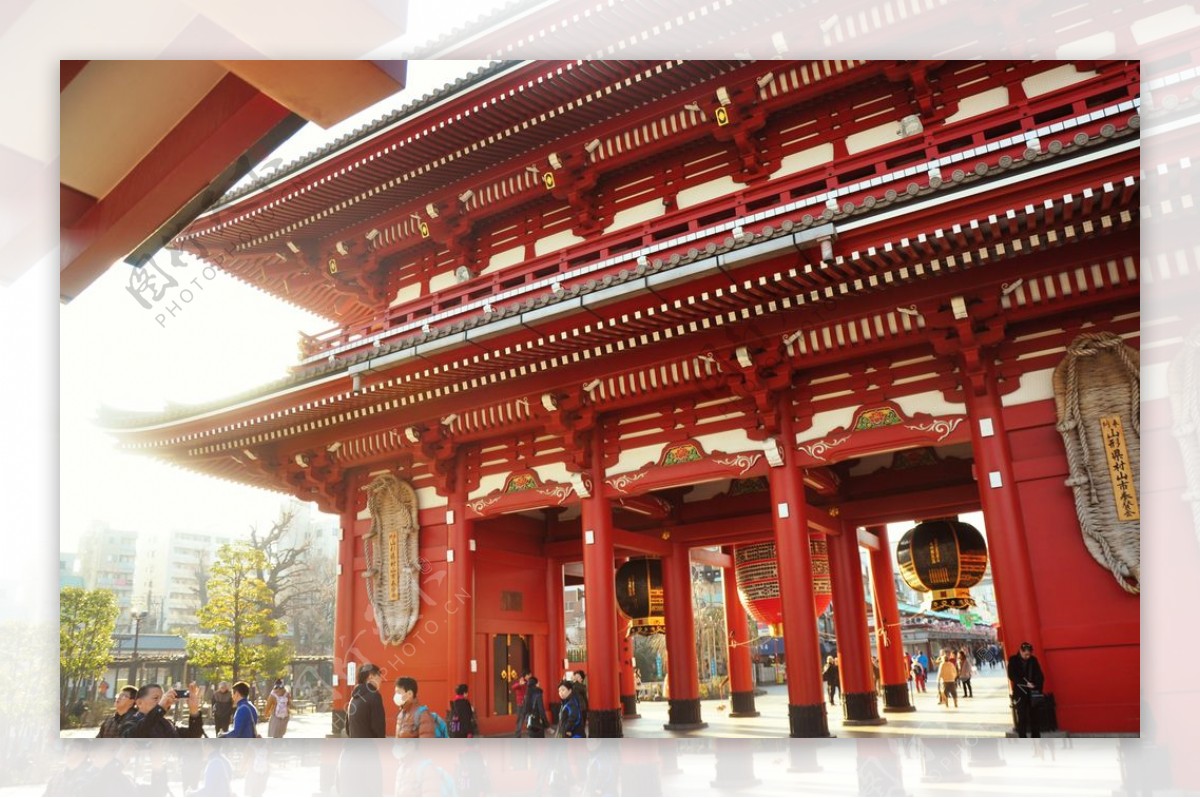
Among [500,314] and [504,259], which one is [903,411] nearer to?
[500,314]

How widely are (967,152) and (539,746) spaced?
5164 millimetres

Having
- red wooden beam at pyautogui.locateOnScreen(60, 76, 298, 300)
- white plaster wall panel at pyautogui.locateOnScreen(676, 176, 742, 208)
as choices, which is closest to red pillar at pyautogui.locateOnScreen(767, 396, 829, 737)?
white plaster wall panel at pyautogui.locateOnScreen(676, 176, 742, 208)

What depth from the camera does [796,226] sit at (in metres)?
5.32

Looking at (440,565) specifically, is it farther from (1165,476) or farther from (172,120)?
(1165,476)

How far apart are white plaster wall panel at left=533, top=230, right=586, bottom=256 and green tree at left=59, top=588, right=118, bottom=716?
191 inches

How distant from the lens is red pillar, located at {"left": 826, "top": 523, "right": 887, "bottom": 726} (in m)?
8.62

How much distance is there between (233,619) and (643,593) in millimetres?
4340

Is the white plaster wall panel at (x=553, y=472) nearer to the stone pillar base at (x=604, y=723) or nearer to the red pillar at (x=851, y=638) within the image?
the stone pillar base at (x=604, y=723)

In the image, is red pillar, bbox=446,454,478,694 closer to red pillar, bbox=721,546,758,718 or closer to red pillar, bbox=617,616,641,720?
red pillar, bbox=617,616,641,720

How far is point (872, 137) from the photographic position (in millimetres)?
6383

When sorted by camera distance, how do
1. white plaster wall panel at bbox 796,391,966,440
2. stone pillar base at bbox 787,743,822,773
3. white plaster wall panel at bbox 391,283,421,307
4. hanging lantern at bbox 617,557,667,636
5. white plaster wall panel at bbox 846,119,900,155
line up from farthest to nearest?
hanging lantern at bbox 617,557,667,636, white plaster wall panel at bbox 391,283,421,307, white plaster wall panel at bbox 846,119,900,155, white plaster wall panel at bbox 796,391,966,440, stone pillar base at bbox 787,743,822,773

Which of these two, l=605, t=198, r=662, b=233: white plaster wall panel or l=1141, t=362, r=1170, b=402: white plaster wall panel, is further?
l=605, t=198, r=662, b=233: white plaster wall panel

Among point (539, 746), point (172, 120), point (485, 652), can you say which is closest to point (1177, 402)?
point (539, 746)

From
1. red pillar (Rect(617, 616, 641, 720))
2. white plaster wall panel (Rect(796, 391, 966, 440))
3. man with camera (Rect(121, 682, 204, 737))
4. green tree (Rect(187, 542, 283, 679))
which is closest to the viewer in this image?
man with camera (Rect(121, 682, 204, 737))
